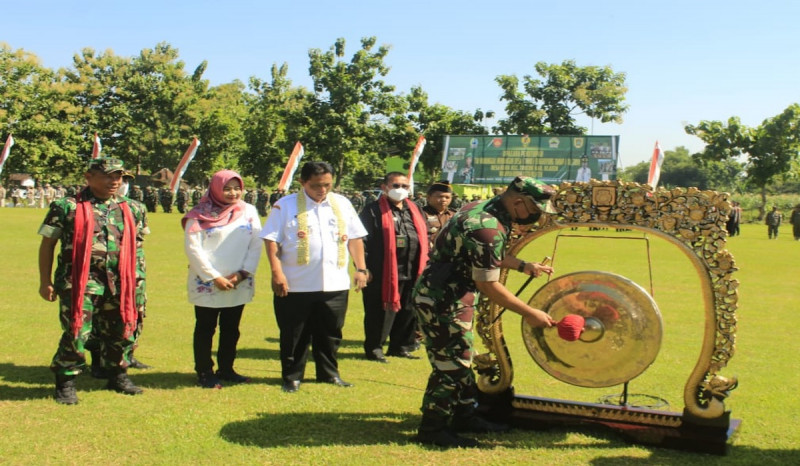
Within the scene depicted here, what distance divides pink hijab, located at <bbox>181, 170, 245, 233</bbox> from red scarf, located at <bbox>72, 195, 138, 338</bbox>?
428 millimetres

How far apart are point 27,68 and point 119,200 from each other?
45.8 metres

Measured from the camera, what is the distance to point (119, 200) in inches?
211

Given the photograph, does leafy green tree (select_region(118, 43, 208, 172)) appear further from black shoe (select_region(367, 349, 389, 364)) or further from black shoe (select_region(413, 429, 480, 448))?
black shoe (select_region(413, 429, 480, 448))

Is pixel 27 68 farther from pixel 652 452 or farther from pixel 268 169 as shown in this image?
pixel 652 452

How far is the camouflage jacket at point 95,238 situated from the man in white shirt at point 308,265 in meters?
1.08

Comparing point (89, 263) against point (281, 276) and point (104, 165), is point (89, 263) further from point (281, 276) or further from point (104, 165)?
point (281, 276)

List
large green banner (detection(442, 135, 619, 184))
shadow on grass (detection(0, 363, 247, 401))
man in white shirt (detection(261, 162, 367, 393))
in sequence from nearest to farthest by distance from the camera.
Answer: shadow on grass (detection(0, 363, 247, 401)) → man in white shirt (detection(261, 162, 367, 393)) → large green banner (detection(442, 135, 619, 184))

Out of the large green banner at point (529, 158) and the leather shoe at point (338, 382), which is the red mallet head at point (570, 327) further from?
the large green banner at point (529, 158)

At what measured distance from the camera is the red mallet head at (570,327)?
4.16m

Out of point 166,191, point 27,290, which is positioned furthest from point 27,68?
point 27,290

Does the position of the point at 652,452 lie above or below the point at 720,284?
below

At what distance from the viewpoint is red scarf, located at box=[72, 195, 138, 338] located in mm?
4910

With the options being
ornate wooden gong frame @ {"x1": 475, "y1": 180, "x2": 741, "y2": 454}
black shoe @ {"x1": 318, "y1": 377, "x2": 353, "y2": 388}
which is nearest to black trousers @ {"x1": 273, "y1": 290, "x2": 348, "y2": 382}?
black shoe @ {"x1": 318, "y1": 377, "x2": 353, "y2": 388}

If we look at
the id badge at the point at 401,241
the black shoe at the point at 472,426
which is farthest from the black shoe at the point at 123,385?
the id badge at the point at 401,241
